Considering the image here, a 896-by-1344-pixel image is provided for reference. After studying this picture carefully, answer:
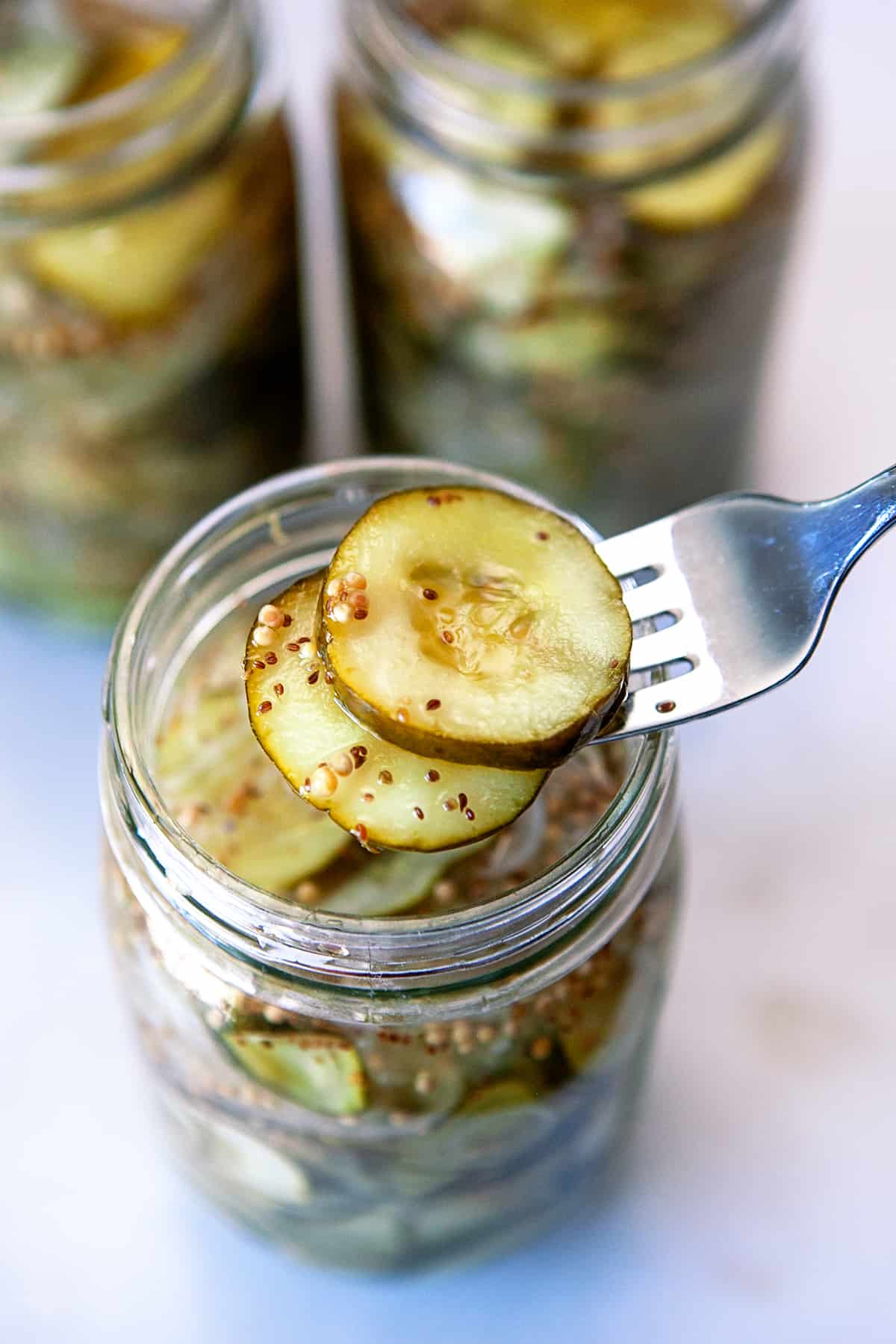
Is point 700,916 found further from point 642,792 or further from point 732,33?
point 732,33

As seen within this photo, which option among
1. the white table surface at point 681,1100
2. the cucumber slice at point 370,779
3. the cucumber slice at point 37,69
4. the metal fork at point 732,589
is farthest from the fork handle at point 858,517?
the cucumber slice at point 37,69

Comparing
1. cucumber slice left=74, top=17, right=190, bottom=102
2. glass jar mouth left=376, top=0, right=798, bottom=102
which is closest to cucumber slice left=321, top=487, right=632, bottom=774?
glass jar mouth left=376, top=0, right=798, bottom=102

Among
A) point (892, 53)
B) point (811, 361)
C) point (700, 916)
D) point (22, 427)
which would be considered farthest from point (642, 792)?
point (892, 53)

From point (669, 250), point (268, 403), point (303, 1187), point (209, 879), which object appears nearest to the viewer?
point (209, 879)

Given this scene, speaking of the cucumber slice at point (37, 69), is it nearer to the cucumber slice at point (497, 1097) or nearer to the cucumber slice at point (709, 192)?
the cucumber slice at point (709, 192)

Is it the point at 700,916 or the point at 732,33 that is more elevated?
the point at 732,33

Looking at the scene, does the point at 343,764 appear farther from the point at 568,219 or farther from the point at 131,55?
the point at 131,55

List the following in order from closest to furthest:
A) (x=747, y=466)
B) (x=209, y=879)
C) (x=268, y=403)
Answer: (x=209, y=879)
(x=268, y=403)
(x=747, y=466)
